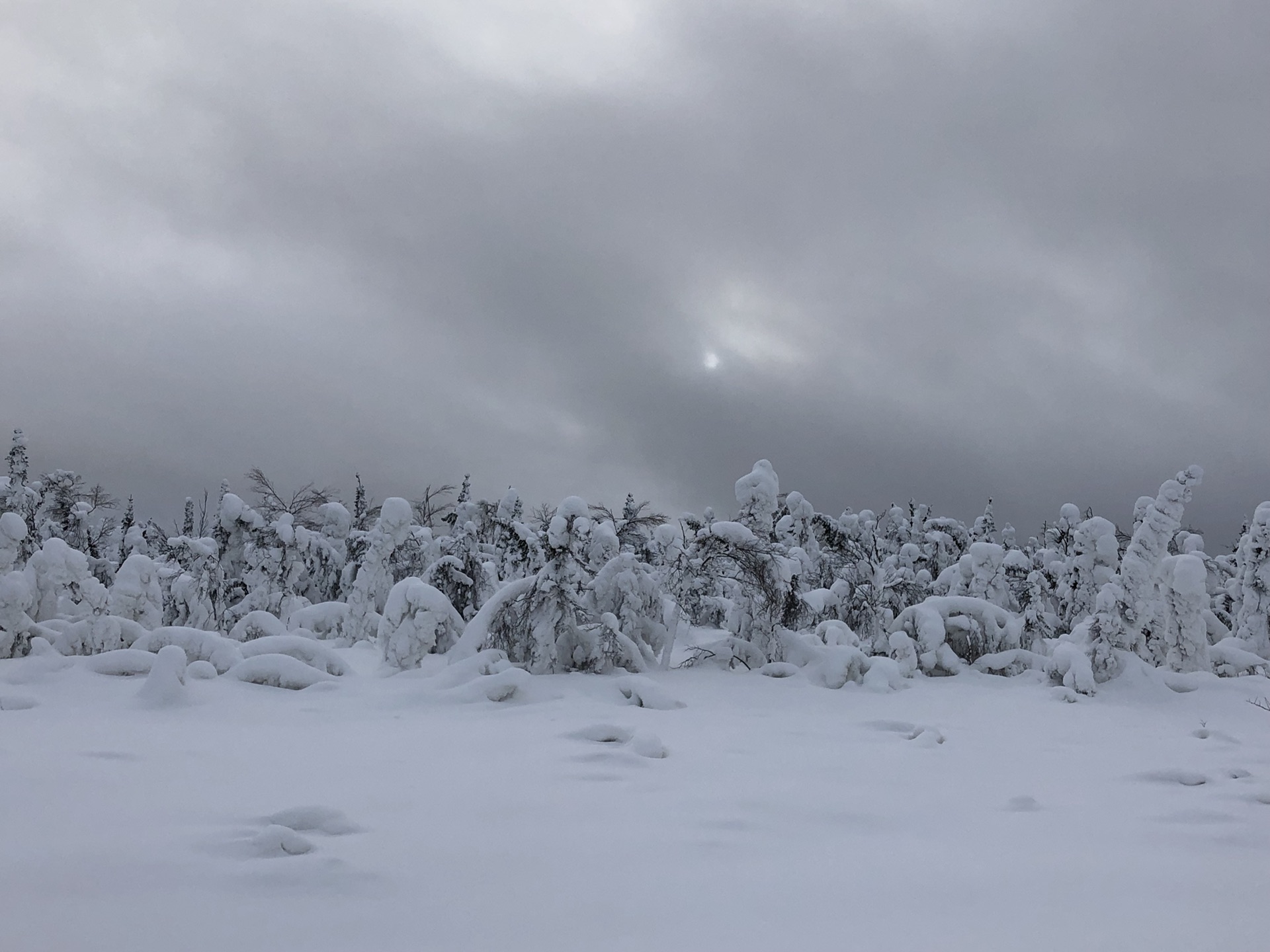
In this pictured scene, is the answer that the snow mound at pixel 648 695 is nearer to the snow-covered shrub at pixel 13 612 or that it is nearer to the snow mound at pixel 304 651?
the snow mound at pixel 304 651

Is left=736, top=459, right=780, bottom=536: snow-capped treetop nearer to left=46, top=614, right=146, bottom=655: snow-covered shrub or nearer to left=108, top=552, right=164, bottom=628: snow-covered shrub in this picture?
left=46, top=614, right=146, bottom=655: snow-covered shrub

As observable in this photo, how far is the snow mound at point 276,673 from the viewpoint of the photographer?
34.1 feet

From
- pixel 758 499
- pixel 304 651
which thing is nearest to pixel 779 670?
pixel 758 499

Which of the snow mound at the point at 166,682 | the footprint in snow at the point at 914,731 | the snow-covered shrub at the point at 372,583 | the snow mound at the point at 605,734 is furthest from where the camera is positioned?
the snow-covered shrub at the point at 372,583

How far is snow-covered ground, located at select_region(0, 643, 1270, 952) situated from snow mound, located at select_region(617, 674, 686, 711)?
111 centimetres

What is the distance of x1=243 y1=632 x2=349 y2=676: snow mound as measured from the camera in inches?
457

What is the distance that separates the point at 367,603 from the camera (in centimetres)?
2147

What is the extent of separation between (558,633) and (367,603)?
10858mm

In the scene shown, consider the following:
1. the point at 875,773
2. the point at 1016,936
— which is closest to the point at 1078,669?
the point at 875,773

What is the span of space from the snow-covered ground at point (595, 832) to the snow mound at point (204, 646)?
1815mm

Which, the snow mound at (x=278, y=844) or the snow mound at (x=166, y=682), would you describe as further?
the snow mound at (x=166, y=682)

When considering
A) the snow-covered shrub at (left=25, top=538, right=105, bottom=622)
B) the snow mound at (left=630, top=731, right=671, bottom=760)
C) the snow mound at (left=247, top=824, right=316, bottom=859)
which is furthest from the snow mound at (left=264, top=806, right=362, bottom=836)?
Result: the snow-covered shrub at (left=25, top=538, right=105, bottom=622)

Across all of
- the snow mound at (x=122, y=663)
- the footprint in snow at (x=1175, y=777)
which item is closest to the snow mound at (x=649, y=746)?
the footprint in snow at (x=1175, y=777)

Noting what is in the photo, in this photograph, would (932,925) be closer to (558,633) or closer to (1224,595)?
(558,633)
